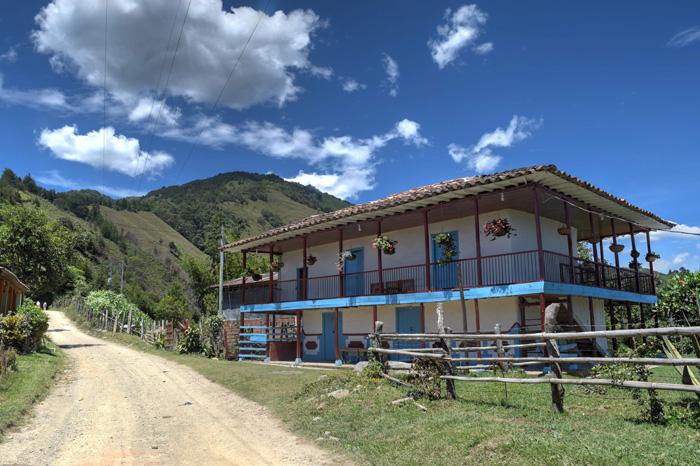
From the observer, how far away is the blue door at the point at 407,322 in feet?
54.6

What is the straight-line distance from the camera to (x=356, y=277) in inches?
773

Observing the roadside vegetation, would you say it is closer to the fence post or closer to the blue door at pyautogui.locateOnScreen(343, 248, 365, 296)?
the fence post

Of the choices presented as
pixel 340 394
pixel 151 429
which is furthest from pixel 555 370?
pixel 151 429

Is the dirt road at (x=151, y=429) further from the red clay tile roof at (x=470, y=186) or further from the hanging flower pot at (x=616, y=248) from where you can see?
the hanging flower pot at (x=616, y=248)

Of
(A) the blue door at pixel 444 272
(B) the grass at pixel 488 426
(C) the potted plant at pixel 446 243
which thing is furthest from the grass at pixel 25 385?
(A) the blue door at pixel 444 272

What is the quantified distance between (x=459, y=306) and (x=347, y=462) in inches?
391

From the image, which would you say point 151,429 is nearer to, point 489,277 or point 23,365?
point 23,365

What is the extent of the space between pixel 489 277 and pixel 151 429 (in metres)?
10.3

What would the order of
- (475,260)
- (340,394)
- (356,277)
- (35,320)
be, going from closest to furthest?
(340,394), (475,260), (35,320), (356,277)

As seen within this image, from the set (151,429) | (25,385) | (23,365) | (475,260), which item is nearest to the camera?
(151,429)

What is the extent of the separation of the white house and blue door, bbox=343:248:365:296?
5 centimetres

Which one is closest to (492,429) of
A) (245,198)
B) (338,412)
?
(338,412)

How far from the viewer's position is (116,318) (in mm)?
31047

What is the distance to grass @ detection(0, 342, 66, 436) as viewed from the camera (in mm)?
8474
